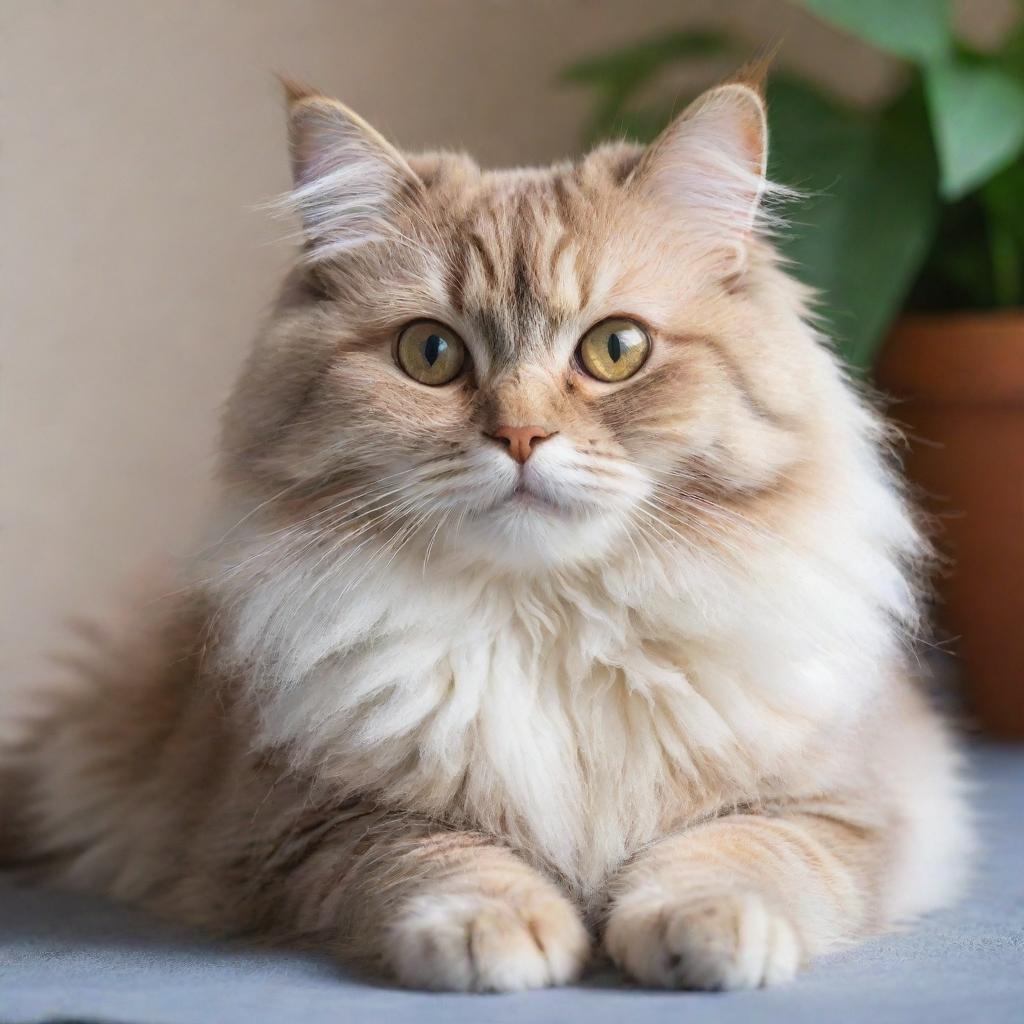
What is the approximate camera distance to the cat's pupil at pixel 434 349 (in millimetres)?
1477

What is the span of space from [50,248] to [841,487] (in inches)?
61.8

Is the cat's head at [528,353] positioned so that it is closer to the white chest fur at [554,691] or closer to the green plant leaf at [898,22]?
the white chest fur at [554,691]

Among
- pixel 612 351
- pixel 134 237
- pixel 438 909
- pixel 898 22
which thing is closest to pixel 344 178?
pixel 612 351

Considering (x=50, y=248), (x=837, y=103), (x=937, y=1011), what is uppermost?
(x=837, y=103)

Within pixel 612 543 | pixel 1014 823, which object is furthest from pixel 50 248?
pixel 1014 823

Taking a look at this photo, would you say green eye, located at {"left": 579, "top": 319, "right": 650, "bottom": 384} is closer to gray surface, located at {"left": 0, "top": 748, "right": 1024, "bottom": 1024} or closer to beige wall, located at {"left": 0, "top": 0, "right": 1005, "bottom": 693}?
gray surface, located at {"left": 0, "top": 748, "right": 1024, "bottom": 1024}

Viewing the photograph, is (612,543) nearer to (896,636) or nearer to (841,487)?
(841,487)

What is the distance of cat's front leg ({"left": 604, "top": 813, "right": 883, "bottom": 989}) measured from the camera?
1.21m

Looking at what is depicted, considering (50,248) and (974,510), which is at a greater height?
(50,248)

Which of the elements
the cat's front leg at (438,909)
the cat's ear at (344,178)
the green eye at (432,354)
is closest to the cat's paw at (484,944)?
the cat's front leg at (438,909)

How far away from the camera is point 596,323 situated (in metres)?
1.47

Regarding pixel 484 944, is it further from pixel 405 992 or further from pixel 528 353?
pixel 528 353

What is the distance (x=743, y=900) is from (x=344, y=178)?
37.1 inches

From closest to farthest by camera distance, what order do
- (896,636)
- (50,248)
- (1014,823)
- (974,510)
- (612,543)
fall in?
1. (612,543)
2. (896,636)
3. (1014,823)
4. (50,248)
5. (974,510)
